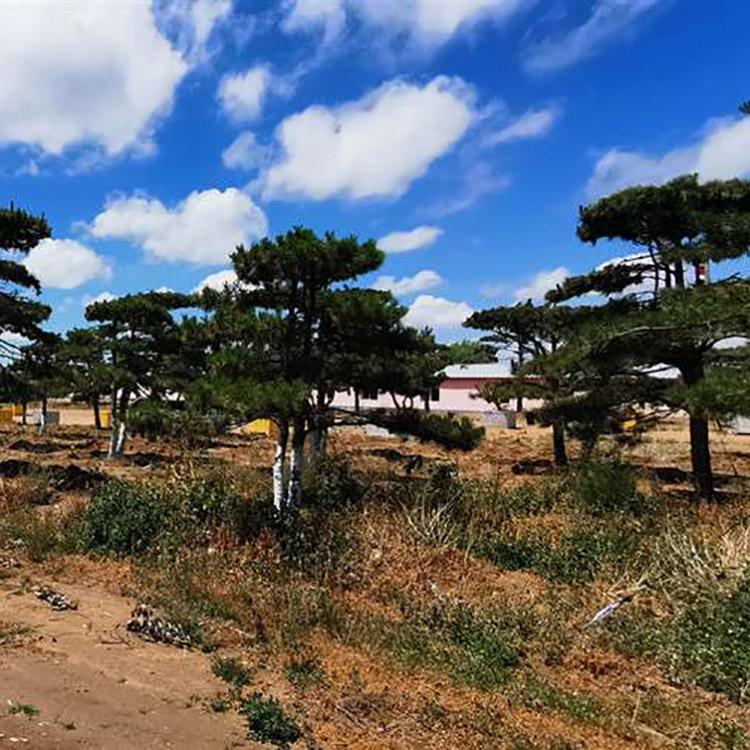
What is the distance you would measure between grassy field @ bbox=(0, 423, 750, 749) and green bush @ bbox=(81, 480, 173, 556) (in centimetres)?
3

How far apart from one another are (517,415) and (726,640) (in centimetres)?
3966

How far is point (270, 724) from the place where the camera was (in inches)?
169

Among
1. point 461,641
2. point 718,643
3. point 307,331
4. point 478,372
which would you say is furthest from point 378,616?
point 478,372

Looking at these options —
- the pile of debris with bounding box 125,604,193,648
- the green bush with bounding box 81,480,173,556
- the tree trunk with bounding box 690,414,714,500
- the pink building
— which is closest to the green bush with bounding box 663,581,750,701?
the pile of debris with bounding box 125,604,193,648

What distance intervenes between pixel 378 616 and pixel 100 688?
10.5 ft

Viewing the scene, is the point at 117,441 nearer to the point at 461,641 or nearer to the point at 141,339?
the point at 141,339

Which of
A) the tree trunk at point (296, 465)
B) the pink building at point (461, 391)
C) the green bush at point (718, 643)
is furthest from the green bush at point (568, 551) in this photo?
the pink building at point (461, 391)

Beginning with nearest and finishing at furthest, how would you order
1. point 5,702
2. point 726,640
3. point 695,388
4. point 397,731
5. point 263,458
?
point 5,702, point 397,731, point 726,640, point 695,388, point 263,458

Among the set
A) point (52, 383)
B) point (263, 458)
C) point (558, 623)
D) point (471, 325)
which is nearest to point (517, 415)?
point (471, 325)

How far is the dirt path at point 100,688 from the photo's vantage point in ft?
13.1

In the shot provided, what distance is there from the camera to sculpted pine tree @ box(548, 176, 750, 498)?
1010 cm

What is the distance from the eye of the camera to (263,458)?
950 inches

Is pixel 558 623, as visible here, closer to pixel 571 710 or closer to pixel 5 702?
pixel 571 710

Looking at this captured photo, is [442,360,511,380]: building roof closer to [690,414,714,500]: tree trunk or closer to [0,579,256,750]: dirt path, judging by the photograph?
[690,414,714,500]: tree trunk
